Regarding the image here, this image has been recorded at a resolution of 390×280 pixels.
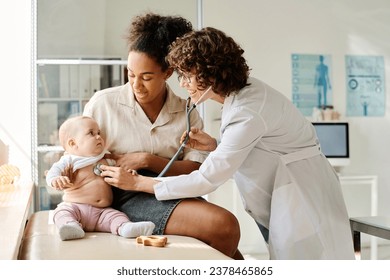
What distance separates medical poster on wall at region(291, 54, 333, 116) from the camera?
350cm

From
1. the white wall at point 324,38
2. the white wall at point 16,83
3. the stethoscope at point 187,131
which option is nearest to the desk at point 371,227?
the stethoscope at point 187,131

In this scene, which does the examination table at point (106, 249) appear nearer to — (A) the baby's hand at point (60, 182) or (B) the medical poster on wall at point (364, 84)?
(A) the baby's hand at point (60, 182)

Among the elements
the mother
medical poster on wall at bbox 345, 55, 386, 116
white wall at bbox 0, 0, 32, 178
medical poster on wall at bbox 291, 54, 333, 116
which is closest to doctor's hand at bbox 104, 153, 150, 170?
the mother

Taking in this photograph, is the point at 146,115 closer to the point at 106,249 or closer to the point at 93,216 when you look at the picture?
the point at 93,216

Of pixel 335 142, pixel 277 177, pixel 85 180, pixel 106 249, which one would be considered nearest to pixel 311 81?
pixel 335 142

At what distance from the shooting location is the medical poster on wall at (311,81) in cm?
350

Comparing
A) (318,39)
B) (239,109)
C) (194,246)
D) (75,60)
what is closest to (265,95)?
(239,109)

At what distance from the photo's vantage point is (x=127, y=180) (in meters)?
1.46

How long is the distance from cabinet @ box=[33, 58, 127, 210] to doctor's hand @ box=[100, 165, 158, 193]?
4.01 ft

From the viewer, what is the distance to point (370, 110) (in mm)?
3604

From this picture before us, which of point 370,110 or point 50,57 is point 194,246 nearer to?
point 50,57

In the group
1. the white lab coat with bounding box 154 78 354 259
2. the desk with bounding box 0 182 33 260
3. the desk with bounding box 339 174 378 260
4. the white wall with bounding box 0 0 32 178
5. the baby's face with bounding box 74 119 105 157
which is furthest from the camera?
the desk with bounding box 339 174 378 260

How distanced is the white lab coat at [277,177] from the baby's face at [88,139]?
0.68 feet

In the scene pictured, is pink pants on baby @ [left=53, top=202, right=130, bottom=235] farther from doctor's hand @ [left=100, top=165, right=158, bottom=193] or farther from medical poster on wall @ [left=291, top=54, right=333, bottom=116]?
medical poster on wall @ [left=291, top=54, right=333, bottom=116]
